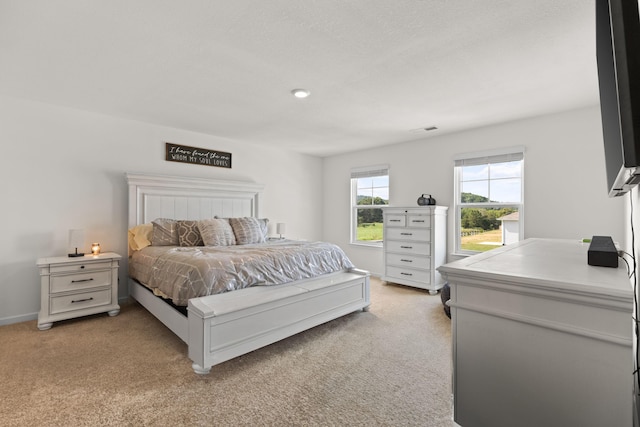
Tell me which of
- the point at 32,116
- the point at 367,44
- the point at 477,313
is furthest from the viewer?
the point at 32,116

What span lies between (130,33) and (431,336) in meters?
3.34

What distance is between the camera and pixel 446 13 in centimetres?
175

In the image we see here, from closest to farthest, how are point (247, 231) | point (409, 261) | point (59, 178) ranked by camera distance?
point (59, 178) → point (247, 231) → point (409, 261)

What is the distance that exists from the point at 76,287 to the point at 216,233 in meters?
1.44

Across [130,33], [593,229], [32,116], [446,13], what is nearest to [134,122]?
[32,116]

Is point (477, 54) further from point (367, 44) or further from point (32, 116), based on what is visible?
point (32, 116)

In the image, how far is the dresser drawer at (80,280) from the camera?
289 centimetres

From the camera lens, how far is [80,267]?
301 cm

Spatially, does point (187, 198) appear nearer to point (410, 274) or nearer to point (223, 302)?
point (223, 302)

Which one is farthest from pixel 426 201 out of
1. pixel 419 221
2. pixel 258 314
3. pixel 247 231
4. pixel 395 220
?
pixel 258 314

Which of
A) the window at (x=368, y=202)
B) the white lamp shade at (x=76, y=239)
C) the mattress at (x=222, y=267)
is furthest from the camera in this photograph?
the window at (x=368, y=202)

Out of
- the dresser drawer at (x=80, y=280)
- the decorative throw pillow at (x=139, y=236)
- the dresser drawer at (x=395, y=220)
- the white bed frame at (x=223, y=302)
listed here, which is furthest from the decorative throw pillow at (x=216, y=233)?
the dresser drawer at (x=395, y=220)

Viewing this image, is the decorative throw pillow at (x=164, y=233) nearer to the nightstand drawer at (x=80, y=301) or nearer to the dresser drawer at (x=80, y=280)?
the dresser drawer at (x=80, y=280)

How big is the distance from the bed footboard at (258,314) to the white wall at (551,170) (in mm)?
2361
